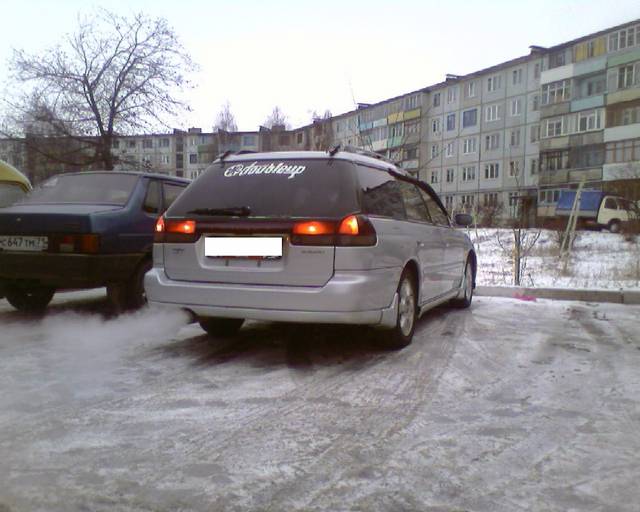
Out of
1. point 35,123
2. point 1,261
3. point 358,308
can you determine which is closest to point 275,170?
point 358,308

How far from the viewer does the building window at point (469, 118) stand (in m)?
53.0

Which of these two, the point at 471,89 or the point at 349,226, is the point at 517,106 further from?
the point at 349,226

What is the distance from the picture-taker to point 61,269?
17.8 ft

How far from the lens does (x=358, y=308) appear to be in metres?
4.04

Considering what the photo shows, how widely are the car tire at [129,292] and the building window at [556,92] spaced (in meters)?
44.2

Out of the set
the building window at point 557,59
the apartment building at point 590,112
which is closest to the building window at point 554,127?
the apartment building at point 590,112

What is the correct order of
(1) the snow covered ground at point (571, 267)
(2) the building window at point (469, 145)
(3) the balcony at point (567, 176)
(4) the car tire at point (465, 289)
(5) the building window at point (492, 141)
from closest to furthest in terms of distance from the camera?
(4) the car tire at point (465, 289) → (1) the snow covered ground at point (571, 267) → (3) the balcony at point (567, 176) → (5) the building window at point (492, 141) → (2) the building window at point (469, 145)

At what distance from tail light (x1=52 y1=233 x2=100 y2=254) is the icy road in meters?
0.78

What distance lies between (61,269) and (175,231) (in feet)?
5.57

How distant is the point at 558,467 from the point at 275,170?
289cm

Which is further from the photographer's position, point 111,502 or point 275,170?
point 275,170

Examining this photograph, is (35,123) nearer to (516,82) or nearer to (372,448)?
(372,448)

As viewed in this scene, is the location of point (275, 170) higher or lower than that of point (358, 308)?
higher

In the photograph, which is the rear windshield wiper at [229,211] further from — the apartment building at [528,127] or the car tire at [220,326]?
the apartment building at [528,127]
